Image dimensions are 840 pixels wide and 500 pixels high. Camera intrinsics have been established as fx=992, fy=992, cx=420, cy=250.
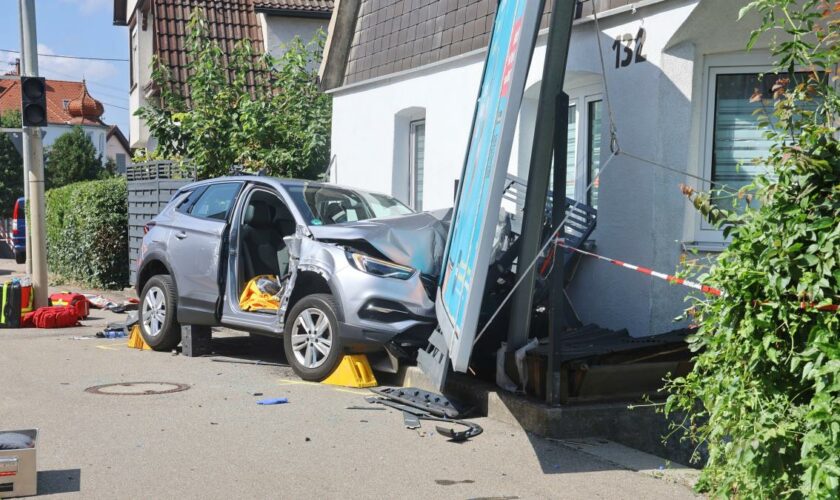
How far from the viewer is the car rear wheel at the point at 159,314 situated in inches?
424

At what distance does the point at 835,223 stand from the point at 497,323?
4.37 m

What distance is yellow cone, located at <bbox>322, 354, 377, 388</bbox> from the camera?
340 inches

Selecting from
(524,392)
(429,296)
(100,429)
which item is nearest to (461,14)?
(429,296)

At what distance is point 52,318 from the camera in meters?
13.9

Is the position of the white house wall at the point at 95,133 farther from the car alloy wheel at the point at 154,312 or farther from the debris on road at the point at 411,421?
the debris on road at the point at 411,421

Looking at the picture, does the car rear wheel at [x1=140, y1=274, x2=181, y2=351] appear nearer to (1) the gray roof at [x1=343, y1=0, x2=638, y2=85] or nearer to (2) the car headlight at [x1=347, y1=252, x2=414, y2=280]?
(2) the car headlight at [x1=347, y1=252, x2=414, y2=280]

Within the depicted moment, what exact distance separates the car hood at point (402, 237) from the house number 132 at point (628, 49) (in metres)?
2.23

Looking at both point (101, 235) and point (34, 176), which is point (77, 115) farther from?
point (34, 176)

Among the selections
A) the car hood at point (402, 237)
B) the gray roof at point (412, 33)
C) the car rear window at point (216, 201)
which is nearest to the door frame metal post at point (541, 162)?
the car hood at point (402, 237)

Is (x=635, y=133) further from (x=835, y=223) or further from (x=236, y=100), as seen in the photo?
(x=236, y=100)

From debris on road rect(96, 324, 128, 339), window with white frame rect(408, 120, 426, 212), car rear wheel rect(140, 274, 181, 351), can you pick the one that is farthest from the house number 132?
debris on road rect(96, 324, 128, 339)

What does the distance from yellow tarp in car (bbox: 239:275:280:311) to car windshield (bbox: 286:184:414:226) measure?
99cm

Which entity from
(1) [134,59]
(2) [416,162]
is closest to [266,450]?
(2) [416,162]

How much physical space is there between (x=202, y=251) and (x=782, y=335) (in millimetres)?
7309
